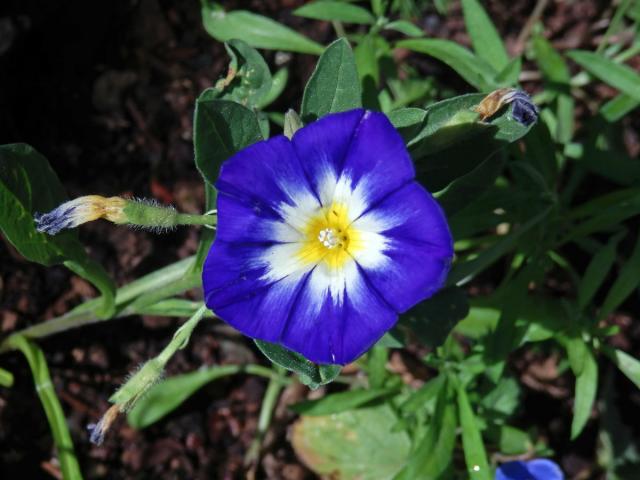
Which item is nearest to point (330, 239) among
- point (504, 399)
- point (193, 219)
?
point (193, 219)

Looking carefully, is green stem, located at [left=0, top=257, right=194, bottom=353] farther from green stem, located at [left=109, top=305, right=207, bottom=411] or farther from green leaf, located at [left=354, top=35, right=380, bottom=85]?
green leaf, located at [left=354, top=35, right=380, bottom=85]

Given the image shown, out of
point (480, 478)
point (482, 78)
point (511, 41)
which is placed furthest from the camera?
point (511, 41)

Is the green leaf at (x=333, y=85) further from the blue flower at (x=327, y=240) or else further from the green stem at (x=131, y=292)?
the green stem at (x=131, y=292)

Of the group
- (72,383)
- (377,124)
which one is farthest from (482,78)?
(72,383)

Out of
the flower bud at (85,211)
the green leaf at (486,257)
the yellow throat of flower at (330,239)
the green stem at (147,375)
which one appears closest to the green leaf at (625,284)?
the green leaf at (486,257)

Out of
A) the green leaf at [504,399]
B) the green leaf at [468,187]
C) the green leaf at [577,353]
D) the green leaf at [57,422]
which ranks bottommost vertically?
the green leaf at [504,399]

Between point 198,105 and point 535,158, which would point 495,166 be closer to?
point 535,158

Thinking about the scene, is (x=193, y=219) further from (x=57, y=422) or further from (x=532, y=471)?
(x=532, y=471)

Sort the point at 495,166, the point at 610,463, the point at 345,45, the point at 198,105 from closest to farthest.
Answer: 1. the point at 198,105
2. the point at 345,45
3. the point at 495,166
4. the point at 610,463
